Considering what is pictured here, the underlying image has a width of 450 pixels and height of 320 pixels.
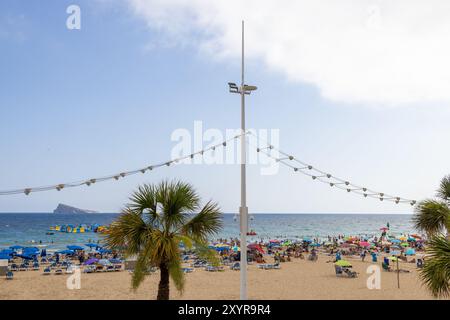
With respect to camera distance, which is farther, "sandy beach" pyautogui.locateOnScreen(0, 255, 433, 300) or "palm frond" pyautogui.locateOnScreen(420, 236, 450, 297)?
"sandy beach" pyautogui.locateOnScreen(0, 255, 433, 300)

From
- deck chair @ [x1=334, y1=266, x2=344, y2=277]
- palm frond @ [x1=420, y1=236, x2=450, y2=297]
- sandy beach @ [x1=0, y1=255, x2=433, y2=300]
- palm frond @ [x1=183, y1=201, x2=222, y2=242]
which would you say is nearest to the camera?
palm frond @ [x1=420, y1=236, x2=450, y2=297]

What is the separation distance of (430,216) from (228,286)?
12258 mm

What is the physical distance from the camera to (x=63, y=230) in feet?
321

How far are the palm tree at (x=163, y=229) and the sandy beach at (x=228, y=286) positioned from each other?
9325mm

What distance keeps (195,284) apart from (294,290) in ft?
18.6

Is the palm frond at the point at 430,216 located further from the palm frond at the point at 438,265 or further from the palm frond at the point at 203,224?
the palm frond at the point at 203,224

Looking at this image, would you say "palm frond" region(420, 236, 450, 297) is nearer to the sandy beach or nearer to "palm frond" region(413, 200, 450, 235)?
"palm frond" region(413, 200, 450, 235)

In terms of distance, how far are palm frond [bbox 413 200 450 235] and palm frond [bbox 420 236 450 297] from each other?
438 centimetres

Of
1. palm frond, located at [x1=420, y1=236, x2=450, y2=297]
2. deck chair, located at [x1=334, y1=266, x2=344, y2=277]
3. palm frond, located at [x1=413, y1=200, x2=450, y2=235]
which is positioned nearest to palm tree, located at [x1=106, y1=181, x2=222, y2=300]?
palm frond, located at [x1=420, y1=236, x2=450, y2=297]

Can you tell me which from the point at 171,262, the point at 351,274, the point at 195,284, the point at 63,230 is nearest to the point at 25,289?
the point at 195,284

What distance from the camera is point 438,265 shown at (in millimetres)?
7691

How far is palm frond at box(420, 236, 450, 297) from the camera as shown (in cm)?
761

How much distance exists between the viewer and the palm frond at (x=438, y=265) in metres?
7.61
